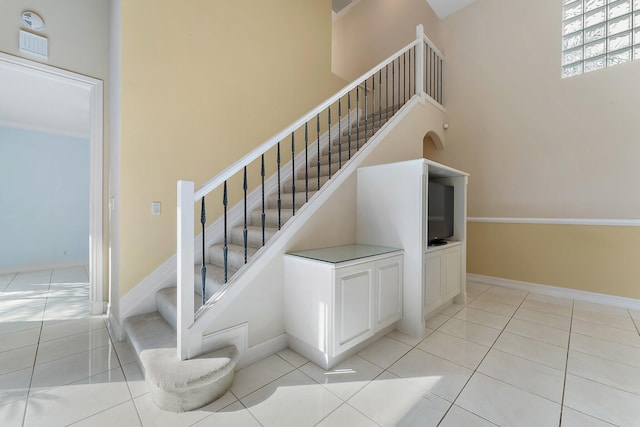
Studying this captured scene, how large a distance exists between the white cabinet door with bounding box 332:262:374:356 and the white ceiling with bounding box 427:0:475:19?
4.72 meters

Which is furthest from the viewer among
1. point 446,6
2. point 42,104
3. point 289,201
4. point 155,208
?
point 446,6

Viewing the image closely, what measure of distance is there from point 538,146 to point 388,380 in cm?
372

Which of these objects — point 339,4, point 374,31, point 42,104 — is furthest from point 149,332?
point 339,4

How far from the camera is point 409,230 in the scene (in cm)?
233

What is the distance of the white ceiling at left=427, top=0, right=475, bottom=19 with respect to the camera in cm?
421

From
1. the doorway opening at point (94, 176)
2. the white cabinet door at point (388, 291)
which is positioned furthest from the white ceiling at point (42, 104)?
the white cabinet door at point (388, 291)

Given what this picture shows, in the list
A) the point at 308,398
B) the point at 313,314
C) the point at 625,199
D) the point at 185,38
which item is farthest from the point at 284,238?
the point at 625,199

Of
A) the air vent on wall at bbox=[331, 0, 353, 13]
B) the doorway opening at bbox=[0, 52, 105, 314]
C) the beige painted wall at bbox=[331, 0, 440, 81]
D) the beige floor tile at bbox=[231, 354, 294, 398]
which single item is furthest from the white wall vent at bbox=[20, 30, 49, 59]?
the beige painted wall at bbox=[331, 0, 440, 81]

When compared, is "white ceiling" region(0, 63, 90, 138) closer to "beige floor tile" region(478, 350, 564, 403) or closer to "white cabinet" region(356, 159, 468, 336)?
"white cabinet" region(356, 159, 468, 336)

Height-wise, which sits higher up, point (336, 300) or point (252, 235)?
point (252, 235)

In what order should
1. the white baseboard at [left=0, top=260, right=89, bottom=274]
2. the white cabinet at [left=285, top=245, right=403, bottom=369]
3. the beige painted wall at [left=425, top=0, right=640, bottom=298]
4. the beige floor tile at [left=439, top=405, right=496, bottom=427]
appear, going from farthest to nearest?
the white baseboard at [left=0, top=260, right=89, bottom=274] → the beige painted wall at [left=425, top=0, right=640, bottom=298] → the white cabinet at [left=285, top=245, right=403, bottom=369] → the beige floor tile at [left=439, top=405, right=496, bottom=427]

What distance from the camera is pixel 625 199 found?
2998mm

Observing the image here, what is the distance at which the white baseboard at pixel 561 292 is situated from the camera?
2963 mm

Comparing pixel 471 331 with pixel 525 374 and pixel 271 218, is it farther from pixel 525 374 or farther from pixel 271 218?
pixel 271 218
